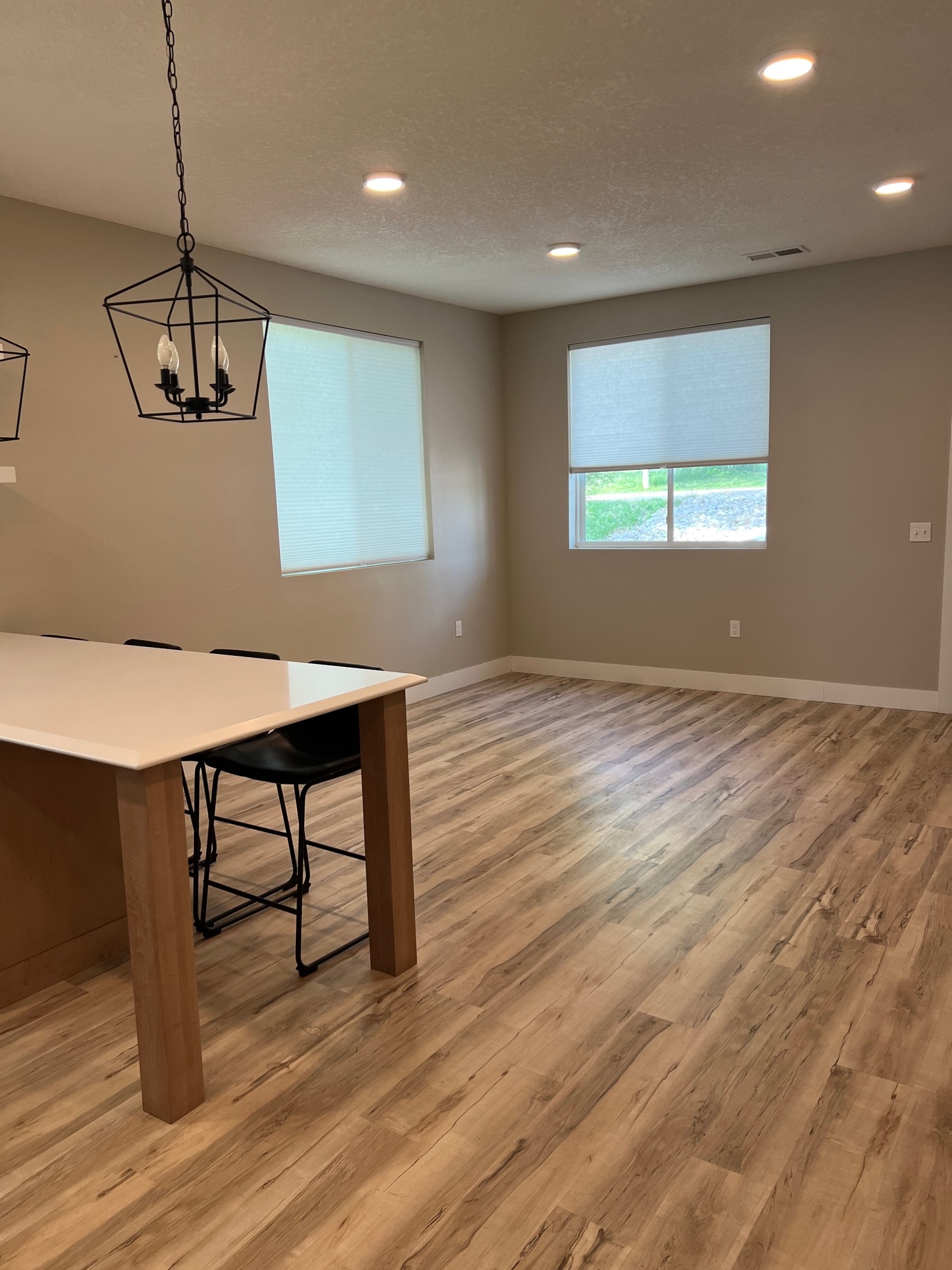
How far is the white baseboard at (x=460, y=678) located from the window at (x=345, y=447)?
2.90 feet

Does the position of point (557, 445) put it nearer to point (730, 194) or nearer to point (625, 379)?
point (625, 379)

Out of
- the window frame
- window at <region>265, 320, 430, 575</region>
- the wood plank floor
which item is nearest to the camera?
the wood plank floor

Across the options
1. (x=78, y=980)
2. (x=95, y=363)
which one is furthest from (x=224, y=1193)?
(x=95, y=363)

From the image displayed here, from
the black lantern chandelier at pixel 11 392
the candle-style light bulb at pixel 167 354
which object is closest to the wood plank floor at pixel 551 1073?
the candle-style light bulb at pixel 167 354

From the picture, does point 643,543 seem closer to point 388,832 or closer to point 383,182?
point 383,182

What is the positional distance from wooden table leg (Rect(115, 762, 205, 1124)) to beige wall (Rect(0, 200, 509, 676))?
231 cm

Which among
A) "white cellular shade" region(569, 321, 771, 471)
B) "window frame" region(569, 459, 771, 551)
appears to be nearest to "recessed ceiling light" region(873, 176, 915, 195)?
"white cellular shade" region(569, 321, 771, 471)

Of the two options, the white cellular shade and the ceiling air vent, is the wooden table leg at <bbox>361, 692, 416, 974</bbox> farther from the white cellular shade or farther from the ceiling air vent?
the white cellular shade

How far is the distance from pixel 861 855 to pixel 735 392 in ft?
11.2

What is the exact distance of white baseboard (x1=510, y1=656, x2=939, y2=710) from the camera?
5414 millimetres

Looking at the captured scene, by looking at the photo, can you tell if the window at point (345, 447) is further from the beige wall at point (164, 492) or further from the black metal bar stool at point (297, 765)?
the black metal bar stool at point (297, 765)

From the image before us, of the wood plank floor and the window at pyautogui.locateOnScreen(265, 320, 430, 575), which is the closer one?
the wood plank floor

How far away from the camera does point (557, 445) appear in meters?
6.52

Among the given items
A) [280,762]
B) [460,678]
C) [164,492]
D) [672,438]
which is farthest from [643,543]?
[280,762]
